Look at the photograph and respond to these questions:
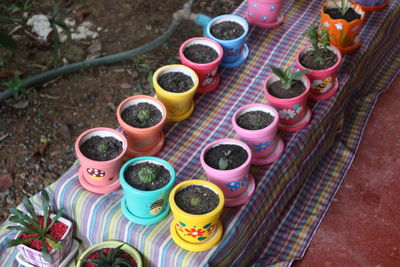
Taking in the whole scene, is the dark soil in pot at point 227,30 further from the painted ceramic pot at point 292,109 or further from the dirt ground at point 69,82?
the dirt ground at point 69,82

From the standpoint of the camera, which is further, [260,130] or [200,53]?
[200,53]

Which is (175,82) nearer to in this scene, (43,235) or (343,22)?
(43,235)

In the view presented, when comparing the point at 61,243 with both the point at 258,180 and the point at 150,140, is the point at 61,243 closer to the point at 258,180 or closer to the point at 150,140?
the point at 150,140

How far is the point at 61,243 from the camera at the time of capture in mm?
1821

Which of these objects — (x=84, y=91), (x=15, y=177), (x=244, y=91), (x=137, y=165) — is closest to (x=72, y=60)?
(x=84, y=91)

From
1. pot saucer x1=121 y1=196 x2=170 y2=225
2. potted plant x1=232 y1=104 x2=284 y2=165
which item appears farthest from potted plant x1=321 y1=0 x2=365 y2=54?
pot saucer x1=121 y1=196 x2=170 y2=225

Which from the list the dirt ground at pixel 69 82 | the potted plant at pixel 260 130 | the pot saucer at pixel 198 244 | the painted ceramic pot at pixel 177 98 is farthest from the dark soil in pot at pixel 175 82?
the dirt ground at pixel 69 82

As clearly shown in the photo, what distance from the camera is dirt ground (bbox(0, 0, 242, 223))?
2871 millimetres

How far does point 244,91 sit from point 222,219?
73 centimetres

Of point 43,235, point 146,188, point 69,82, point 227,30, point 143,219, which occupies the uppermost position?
point 227,30

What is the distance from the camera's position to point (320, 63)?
2277 millimetres

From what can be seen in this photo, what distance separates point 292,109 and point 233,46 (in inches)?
18.4

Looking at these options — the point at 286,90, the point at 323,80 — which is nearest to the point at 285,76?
the point at 286,90

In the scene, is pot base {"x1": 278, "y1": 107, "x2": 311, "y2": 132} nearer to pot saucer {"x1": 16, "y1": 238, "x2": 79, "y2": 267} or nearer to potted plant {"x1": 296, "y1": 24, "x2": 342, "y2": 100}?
potted plant {"x1": 296, "y1": 24, "x2": 342, "y2": 100}
